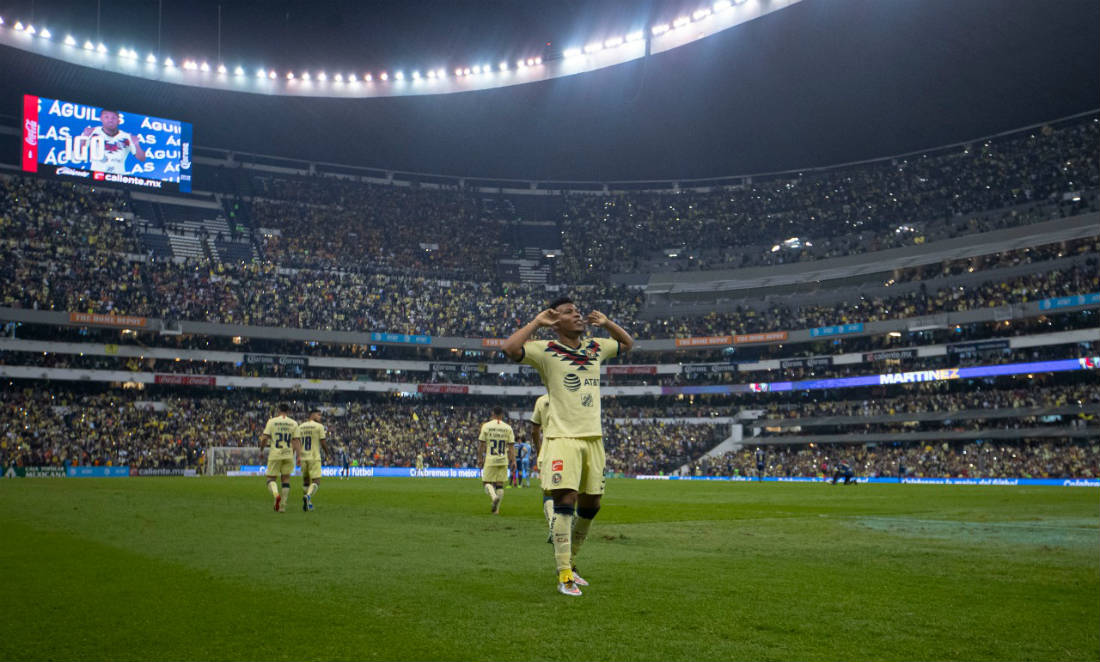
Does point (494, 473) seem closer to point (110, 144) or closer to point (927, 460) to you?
point (927, 460)

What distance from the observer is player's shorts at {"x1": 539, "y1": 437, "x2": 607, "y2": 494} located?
7.97 m

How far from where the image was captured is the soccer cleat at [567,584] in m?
7.43

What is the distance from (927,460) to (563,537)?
55.6 m

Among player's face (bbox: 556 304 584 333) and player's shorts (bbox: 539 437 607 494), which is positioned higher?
player's face (bbox: 556 304 584 333)

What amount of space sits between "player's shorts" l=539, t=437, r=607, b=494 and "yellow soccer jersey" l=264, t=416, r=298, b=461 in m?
12.1

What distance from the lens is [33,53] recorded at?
6125cm

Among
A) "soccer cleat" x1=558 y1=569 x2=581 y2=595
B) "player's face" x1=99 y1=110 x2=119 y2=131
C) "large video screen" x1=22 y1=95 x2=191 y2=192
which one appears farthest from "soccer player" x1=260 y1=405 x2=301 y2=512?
→ "player's face" x1=99 y1=110 x2=119 y2=131

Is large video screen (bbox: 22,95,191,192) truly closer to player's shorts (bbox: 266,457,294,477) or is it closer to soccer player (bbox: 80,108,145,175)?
soccer player (bbox: 80,108,145,175)

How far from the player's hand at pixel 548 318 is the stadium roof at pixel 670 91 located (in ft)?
167

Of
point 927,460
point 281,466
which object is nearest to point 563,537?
point 281,466

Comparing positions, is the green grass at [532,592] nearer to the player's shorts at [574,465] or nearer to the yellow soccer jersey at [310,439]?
the player's shorts at [574,465]

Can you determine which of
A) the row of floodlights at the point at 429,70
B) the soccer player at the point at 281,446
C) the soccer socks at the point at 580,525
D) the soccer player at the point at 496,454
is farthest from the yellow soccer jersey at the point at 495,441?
the row of floodlights at the point at 429,70

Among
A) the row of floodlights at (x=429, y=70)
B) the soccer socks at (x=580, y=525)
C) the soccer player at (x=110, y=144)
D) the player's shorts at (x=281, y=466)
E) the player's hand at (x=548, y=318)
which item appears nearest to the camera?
the player's hand at (x=548, y=318)

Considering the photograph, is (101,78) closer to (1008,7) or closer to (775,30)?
(775,30)
